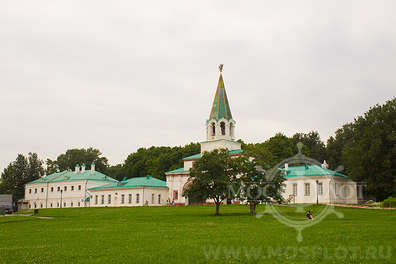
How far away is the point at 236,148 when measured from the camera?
218ft

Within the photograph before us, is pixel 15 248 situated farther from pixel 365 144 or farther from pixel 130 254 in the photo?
pixel 365 144

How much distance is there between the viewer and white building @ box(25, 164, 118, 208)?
82438mm

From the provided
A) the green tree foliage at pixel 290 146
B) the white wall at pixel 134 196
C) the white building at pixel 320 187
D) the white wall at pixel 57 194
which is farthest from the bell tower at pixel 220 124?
the white wall at pixel 57 194

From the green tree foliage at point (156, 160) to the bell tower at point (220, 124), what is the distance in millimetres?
22028

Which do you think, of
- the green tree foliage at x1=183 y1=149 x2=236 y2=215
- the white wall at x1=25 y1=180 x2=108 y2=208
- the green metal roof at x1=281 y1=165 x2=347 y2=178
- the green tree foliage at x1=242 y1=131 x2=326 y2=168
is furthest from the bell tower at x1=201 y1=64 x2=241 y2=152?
the white wall at x1=25 y1=180 x2=108 y2=208

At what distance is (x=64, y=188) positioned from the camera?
8556cm

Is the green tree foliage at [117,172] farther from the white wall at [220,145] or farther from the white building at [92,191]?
the white wall at [220,145]

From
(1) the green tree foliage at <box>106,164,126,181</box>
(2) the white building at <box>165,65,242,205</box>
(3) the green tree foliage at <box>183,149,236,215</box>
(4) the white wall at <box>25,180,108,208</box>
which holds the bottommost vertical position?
(4) the white wall at <box>25,180,108,208</box>

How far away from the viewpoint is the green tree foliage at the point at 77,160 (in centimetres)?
11394

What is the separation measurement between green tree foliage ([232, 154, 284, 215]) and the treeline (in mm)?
965

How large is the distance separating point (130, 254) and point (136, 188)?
5823 cm

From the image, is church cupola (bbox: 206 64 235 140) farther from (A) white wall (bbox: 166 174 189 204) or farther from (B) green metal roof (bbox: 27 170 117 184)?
(B) green metal roof (bbox: 27 170 117 184)

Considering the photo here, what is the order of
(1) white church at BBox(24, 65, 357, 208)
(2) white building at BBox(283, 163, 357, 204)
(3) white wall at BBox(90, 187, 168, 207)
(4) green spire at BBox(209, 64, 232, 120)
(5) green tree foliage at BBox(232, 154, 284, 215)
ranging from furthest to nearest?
1. (3) white wall at BBox(90, 187, 168, 207)
2. (4) green spire at BBox(209, 64, 232, 120)
3. (1) white church at BBox(24, 65, 357, 208)
4. (2) white building at BBox(283, 163, 357, 204)
5. (5) green tree foliage at BBox(232, 154, 284, 215)

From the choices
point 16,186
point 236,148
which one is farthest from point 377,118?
point 16,186
